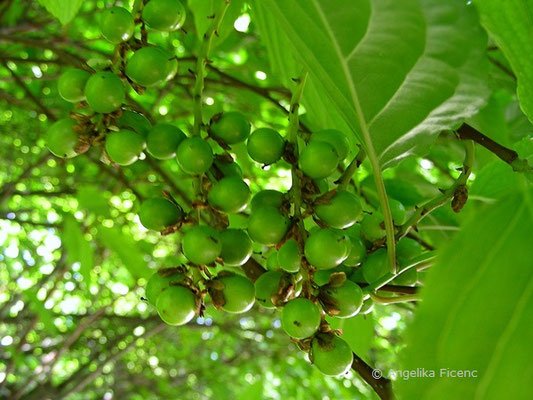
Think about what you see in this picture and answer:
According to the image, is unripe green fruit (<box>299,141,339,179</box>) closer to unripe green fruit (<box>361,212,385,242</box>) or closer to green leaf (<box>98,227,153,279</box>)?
unripe green fruit (<box>361,212,385,242</box>)

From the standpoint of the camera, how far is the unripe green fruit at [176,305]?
0.46m

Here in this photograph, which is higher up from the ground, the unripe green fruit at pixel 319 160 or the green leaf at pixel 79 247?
the unripe green fruit at pixel 319 160

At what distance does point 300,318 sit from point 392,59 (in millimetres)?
218

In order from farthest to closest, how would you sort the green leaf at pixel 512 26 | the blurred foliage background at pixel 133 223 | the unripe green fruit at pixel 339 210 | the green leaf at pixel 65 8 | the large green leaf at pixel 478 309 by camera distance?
1. the blurred foliage background at pixel 133 223
2. the green leaf at pixel 65 8
3. the unripe green fruit at pixel 339 210
4. the green leaf at pixel 512 26
5. the large green leaf at pixel 478 309

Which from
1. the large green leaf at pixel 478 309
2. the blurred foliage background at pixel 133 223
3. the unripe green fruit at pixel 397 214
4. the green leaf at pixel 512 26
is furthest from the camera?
the blurred foliage background at pixel 133 223

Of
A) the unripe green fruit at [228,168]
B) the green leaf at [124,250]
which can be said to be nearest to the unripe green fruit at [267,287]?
the unripe green fruit at [228,168]

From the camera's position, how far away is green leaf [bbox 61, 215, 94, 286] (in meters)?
1.44

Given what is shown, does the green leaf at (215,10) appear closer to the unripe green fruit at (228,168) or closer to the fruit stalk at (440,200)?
the unripe green fruit at (228,168)

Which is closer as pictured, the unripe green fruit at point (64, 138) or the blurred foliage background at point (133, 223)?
the unripe green fruit at point (64, 138)

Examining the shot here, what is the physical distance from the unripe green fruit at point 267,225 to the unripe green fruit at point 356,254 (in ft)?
0.31

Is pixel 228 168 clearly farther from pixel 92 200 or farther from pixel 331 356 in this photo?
pixel 92 200

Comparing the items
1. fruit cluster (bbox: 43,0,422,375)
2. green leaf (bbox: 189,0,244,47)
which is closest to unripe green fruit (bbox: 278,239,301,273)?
fruit cluster (bbox: 43,0,422,375)

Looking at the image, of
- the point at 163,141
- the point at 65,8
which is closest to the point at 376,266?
the point at 163,141

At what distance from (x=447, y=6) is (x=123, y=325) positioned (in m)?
2.64
